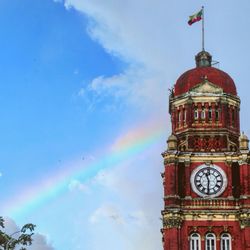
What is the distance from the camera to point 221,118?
240 ft

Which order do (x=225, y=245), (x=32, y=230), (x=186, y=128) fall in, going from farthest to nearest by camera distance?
(x=186, y=128)
(x=225, y=245)
(x=32, y=230)

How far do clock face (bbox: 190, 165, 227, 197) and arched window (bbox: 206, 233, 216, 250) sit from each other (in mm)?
4091

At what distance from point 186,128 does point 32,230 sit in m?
32.8

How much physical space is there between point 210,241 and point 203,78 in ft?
58.7

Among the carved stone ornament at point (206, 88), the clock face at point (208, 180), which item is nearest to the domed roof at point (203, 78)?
the carved stone ornament at point (206, 88)

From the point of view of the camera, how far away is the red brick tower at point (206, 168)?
67.1m

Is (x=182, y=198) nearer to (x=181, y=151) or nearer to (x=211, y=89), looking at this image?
(x=181, y=151)

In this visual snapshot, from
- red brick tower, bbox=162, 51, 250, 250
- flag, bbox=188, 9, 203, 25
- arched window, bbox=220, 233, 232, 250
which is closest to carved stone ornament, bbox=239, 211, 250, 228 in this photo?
red brick tower, bbox=162, 51, 250, 250

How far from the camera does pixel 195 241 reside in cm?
6719

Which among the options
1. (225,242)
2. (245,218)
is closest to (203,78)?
(245,218)

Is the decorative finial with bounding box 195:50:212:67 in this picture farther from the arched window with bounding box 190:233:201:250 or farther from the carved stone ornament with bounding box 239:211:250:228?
the arched window with bounding box 190:233:201:250

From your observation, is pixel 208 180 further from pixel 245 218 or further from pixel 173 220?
pixel 173 220

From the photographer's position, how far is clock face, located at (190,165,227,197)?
226 feet

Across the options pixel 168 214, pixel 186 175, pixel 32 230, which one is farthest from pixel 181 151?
pixel 32 230
